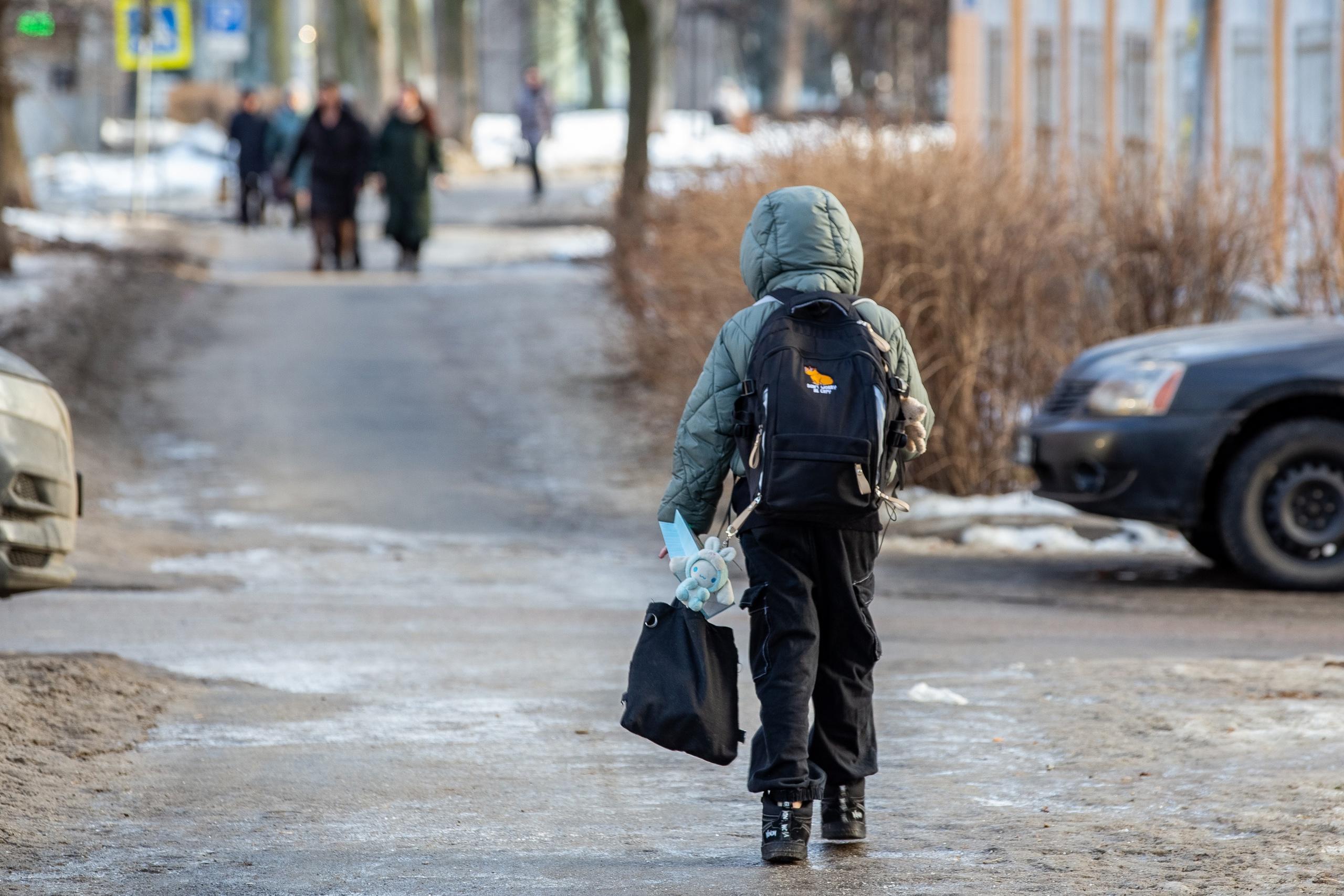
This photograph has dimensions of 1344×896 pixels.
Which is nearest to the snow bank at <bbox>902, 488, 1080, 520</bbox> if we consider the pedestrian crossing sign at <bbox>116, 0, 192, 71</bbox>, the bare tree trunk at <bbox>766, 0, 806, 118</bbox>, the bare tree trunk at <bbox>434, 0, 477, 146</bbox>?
the pedestrian crossing sign at <bbox>116, 0, 192, 71</bbox>

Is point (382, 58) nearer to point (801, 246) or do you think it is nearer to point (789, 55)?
point (789, 55)

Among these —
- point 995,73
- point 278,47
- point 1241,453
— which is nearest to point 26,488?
point 1241,453

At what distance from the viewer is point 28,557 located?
22.8 feet

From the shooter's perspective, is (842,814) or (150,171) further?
(150,171)

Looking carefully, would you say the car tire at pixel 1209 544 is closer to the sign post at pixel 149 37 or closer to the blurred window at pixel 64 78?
the sign post at pixel 149 37

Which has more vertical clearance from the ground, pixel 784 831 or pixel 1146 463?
pixel 1146 463

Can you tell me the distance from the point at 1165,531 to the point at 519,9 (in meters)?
59.1

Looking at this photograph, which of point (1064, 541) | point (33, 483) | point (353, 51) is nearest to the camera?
point (33, 483)

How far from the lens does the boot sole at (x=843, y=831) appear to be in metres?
5.09

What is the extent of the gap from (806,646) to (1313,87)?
13.3 m

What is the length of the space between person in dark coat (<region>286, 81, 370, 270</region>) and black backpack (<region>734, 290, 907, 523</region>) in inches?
651

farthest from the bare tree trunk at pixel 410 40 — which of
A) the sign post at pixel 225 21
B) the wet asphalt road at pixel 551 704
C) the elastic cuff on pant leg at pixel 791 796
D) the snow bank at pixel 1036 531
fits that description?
the elastic cuff on pant leg at pixel 791 796

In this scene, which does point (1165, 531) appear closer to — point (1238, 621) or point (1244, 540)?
point (1244, 540)

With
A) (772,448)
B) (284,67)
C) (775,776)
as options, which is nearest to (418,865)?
(775,776)
